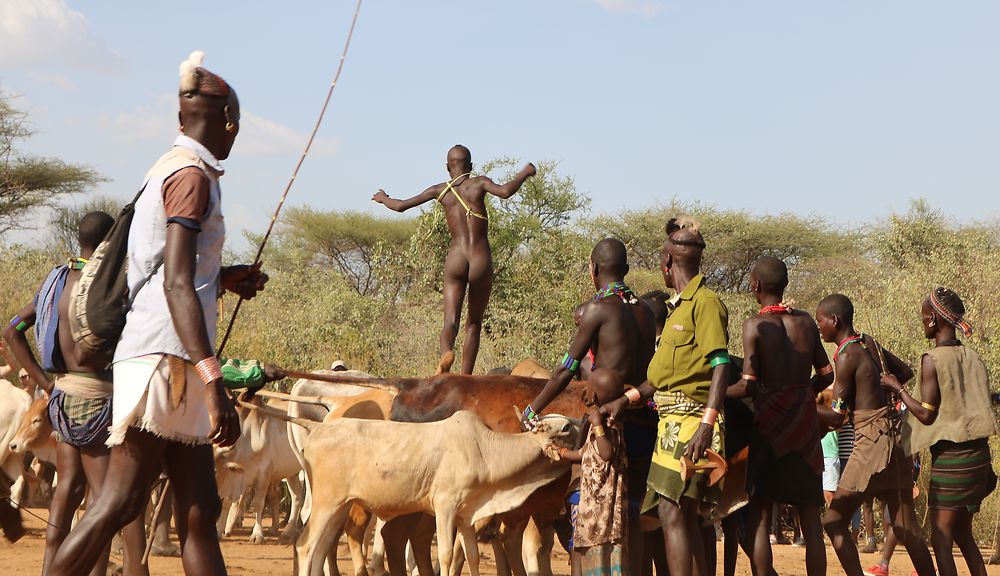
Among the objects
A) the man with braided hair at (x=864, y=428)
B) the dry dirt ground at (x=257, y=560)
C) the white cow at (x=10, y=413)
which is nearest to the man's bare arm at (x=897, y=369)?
the man with braided hair at (x=864, y=428)

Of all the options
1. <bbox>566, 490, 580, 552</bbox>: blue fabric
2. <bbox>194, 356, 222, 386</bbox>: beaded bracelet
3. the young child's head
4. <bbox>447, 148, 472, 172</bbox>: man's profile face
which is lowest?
<bbox>566, 490, 580, 552</bbox>: blue fabric

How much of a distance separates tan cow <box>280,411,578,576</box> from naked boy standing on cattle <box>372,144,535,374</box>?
1.82 meters

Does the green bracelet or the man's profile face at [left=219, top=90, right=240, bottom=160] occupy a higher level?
the man's profile face at [left=219, top=90, right=240, bottom=160]

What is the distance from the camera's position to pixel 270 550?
12.0 metres

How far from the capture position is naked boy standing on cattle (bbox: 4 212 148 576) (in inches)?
205

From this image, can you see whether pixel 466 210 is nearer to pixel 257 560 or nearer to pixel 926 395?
pixel 926 395

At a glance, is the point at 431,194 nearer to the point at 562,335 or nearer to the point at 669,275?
the point at 669,275

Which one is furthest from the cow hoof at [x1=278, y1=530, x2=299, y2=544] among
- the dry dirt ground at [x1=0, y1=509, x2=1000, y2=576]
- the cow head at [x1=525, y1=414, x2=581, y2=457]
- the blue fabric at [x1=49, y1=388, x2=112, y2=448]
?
the blue fabric at [x1=49, y1=388, x2=112, y2=448]

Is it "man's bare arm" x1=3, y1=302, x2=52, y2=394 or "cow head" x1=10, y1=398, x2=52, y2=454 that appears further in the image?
"cow head" x1=10, y1=398, x2=52, y2=454

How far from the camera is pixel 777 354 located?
23.1ft

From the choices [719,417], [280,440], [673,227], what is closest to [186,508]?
[719,417]

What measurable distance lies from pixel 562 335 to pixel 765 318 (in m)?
14.5

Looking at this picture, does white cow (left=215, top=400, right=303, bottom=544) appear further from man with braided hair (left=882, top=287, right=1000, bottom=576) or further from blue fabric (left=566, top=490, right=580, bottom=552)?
man with braided hair (left=882, top=287, right=1000, bottom=576)

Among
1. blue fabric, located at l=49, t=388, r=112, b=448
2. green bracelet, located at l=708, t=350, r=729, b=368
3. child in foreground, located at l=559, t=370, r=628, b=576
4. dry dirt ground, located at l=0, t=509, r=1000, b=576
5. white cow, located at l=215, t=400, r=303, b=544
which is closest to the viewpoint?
blue fabric, located at l=49, t=388, r=112, b=448
